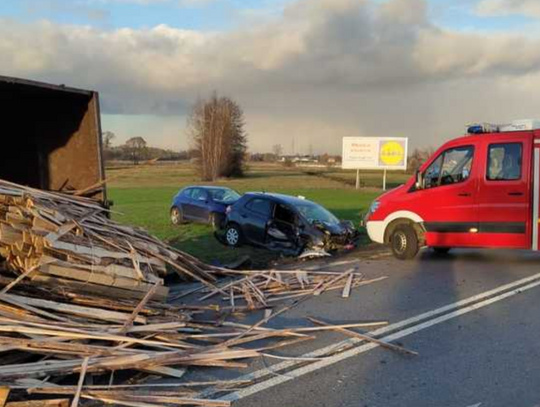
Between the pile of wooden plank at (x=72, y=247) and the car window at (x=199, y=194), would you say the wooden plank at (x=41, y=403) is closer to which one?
the pile of wooden plank at (x=72, y=247)

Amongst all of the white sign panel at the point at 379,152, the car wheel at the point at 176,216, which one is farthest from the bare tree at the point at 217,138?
the car wheel at the point at 176,216

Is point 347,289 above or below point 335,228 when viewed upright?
below

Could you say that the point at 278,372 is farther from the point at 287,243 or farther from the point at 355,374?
the point at 287,243

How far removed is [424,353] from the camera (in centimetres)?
533

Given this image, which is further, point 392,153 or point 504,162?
point 392,153

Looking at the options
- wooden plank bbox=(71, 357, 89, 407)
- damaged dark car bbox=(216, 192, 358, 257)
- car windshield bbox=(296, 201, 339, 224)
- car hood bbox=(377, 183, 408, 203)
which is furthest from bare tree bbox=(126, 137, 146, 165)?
wooden plank bbox=(71, 357, 89, 407)

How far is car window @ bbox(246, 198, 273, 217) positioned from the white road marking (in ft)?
18.1

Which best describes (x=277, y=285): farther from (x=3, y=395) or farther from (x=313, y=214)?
(x=3, y=395)

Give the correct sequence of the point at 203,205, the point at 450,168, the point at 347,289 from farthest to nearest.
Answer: the point at 203,205
the point at 450,168
the point at 347,289

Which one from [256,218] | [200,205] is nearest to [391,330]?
[256,218]

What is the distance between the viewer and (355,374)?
4.82 m

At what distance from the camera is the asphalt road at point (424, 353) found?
14.3ft

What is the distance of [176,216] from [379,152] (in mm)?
29601

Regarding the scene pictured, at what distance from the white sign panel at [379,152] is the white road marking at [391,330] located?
36.3m
